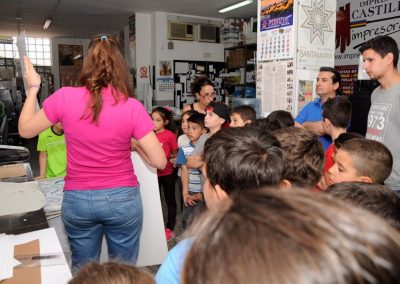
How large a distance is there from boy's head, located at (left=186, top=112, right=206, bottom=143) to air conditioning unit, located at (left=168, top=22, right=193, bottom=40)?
5.46 metres

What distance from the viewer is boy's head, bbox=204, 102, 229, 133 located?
8.37 ft

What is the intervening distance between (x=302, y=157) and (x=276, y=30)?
194 centimetres

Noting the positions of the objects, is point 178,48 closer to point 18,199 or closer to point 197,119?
point 197,119

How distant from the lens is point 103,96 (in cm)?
A: 153

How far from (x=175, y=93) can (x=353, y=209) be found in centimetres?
781

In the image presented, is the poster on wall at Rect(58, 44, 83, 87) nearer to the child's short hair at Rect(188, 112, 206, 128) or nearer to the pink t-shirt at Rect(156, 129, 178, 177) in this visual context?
the pink t-shirt at Rect(156, 129, 178, 177)

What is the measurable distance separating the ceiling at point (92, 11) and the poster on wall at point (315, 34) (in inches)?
161

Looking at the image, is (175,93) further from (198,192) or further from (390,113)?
(390,113)

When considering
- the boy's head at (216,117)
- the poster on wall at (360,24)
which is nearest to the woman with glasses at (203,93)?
the boy's head at (216,117)

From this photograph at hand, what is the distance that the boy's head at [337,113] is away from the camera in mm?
2201

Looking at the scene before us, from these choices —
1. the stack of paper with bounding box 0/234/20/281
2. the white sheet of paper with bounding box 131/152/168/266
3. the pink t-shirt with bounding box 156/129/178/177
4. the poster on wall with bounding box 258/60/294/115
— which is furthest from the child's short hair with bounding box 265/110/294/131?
the stack of paper with bounding box 0/234/20/281

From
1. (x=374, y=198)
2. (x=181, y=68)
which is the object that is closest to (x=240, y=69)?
(x=181, y=68)

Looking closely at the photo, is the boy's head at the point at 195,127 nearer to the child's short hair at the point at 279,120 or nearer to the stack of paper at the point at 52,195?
the child's short hair at the point at 279,120

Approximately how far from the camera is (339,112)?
221 cm
